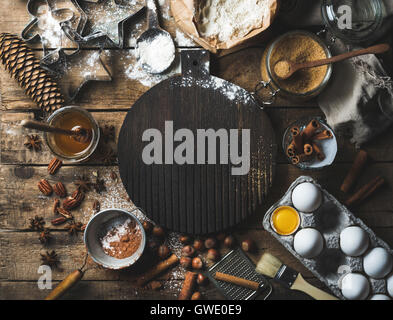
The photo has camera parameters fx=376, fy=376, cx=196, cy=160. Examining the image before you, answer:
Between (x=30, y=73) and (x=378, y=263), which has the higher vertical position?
(x=30, y=73)

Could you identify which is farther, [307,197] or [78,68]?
[78,68]

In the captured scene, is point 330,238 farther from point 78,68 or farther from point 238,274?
point 78,68

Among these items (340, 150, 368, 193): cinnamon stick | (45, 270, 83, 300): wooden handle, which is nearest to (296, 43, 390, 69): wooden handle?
(340, 150, 368, 193): cinnamon stick

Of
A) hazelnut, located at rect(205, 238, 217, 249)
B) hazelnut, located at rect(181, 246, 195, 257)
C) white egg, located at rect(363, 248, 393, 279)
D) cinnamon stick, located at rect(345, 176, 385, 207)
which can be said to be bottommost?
hazelnut, located at rect(181, 246, 195, 257)

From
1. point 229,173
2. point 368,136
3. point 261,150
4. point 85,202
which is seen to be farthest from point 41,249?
point 368,136

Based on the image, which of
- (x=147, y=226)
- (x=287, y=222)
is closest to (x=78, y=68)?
(x=147, y=226)

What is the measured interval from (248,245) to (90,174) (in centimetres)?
48

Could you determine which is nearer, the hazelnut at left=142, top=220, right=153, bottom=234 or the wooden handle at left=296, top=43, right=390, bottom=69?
the wooden handle at left=296, top=43, right=390, bottom=69

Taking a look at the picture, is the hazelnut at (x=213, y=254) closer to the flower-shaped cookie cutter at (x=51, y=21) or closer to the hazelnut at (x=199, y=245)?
the hazelnut at (x=199, y=245)

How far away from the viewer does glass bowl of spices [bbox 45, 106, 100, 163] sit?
999mm

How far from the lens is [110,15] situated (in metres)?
1.06

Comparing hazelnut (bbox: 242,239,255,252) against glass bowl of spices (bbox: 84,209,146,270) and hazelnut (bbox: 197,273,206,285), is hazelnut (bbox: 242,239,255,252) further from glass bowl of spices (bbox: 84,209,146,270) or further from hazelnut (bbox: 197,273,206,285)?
glass bowl of spices (bbox: 84,209,146,270)

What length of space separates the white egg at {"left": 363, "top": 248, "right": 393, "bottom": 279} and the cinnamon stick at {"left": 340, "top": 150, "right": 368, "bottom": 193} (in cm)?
18

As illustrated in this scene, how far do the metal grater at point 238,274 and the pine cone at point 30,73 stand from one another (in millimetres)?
620
